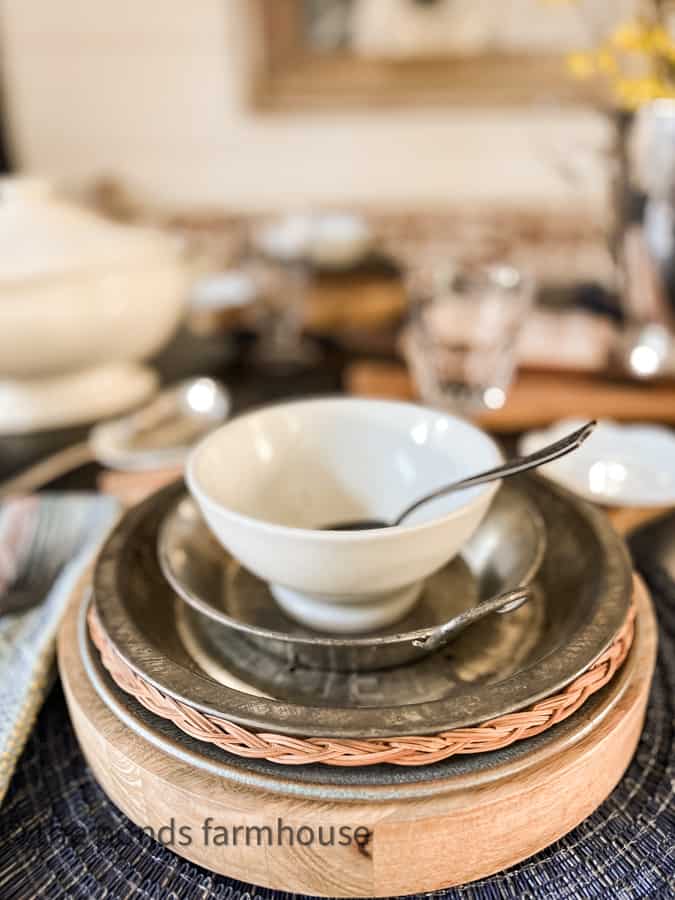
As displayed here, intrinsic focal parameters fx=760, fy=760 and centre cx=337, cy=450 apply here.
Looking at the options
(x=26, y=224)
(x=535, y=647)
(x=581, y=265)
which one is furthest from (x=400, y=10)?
(x=535, y=647)

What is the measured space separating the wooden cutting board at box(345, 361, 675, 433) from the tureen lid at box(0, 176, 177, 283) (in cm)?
23

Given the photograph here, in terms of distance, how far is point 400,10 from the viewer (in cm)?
167

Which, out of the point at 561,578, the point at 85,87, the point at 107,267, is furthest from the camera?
the point at 85,87

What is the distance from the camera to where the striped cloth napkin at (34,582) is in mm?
363

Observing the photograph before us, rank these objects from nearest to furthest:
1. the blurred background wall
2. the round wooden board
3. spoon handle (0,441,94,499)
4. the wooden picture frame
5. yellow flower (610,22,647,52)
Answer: the round wooden board → spoon handle (0,441,94,499) → yellow flower (610,22,647,52) → the wooden picture frame → the blurred background wall

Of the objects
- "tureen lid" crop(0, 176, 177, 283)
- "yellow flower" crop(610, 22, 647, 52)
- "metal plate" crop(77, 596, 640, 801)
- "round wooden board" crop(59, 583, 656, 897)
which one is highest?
"yellow flower" crop(610, 22, 647, 52)

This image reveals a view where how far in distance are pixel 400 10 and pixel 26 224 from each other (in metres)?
1.34

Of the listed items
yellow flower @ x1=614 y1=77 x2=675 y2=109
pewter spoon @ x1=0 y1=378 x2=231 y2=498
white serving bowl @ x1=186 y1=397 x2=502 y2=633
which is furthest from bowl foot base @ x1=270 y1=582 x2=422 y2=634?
yellow flower @ x1=614 y1=77 x2=675 y2=109

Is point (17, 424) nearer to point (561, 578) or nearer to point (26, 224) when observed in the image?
point (26, 224)

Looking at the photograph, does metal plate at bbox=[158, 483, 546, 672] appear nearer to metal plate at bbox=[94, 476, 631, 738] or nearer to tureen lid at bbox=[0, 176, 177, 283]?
metal plate at bbox=[94, 476, 631, 738]

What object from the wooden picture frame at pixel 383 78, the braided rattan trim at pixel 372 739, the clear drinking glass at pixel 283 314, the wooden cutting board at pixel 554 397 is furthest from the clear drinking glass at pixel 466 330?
the wooden picture frame at pixel 383 78

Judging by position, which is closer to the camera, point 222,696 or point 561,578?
point 222,696

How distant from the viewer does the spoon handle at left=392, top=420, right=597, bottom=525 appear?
336 millimetres

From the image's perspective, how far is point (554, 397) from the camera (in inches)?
27.5
